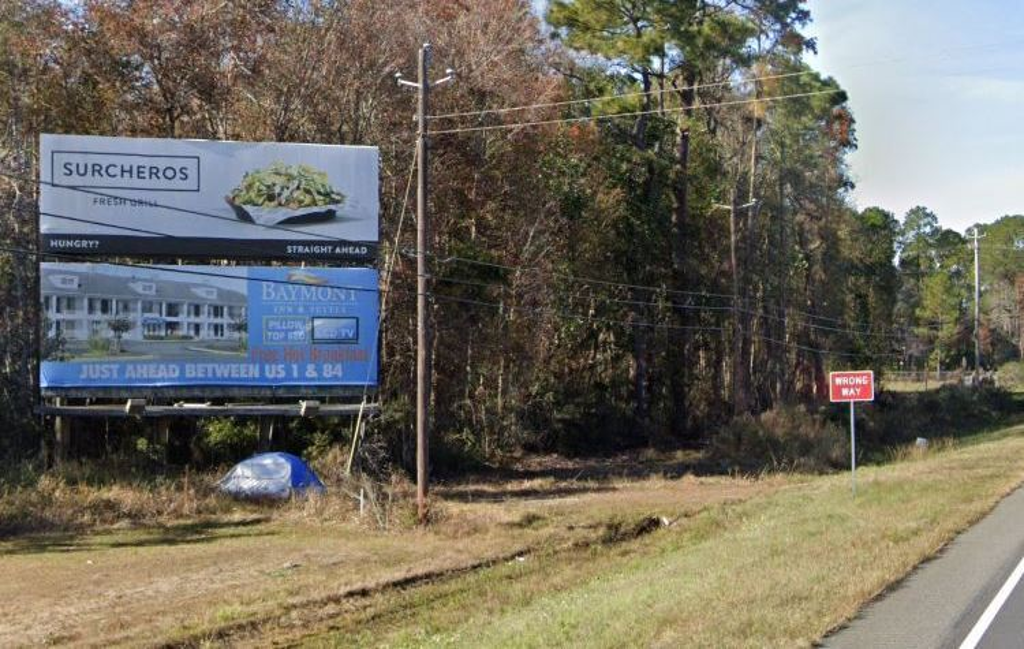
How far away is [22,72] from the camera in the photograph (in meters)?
32.3

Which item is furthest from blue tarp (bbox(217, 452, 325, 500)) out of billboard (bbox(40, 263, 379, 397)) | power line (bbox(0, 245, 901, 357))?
power line (bbox(0, 245, 901, 357))

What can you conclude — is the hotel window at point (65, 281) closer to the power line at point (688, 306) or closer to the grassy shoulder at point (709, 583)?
the power line at point (688, 306)

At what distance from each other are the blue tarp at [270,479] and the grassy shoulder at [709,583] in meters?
8.94

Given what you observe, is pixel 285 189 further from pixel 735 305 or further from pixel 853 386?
pixel 735 305

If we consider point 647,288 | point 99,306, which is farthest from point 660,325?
point 99,306

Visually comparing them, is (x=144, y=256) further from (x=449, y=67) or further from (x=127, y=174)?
(x=449, y=67)

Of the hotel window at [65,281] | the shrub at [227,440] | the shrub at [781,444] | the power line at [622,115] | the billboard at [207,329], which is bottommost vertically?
the shrub at [781,444]

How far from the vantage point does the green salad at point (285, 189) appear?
29.2 meters

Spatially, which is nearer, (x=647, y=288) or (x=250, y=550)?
(x=250, y=550)

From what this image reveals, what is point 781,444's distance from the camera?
42594 millimetres

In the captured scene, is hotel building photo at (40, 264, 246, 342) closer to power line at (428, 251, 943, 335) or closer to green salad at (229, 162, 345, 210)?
green salad at (229, 162, 345, 210)

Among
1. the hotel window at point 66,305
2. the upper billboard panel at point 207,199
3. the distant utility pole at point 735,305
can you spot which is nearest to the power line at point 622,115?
the distant utility pole at point 735,305

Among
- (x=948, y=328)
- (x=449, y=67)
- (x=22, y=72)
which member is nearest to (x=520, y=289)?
(x=449, y=67)

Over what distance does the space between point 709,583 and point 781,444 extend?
30878 millimetres
